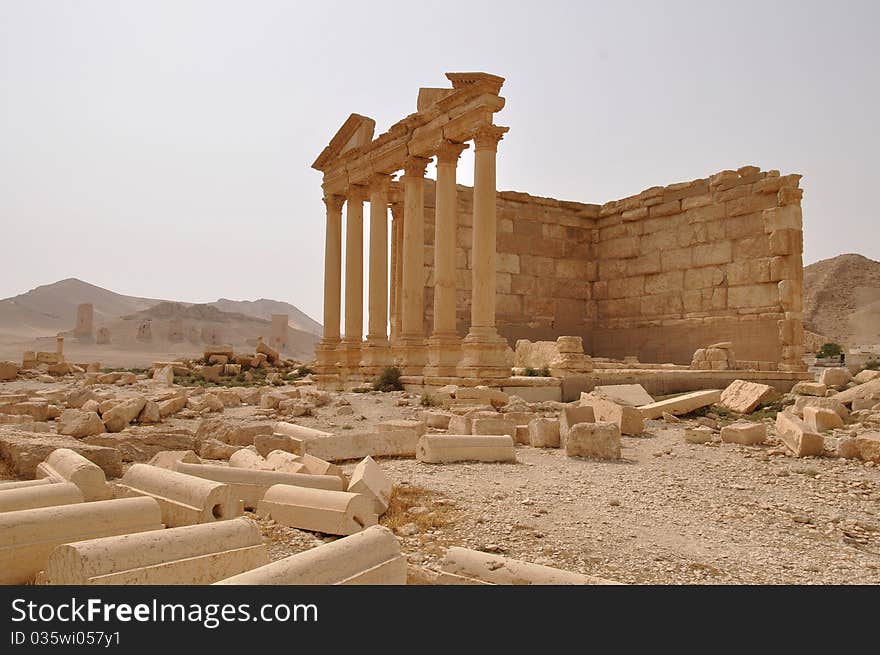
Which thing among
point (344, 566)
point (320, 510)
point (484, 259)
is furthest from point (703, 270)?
point (344, 566)

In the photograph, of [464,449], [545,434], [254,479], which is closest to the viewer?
[254,479]

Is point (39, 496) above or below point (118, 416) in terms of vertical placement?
below

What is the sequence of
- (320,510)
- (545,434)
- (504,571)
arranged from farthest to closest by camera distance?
(545,434) → (320,510) → (504,571)

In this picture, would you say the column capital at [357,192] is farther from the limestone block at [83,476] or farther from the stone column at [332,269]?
the limestone block at [83,476]

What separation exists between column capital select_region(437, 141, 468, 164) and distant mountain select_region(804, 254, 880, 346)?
45021 mm

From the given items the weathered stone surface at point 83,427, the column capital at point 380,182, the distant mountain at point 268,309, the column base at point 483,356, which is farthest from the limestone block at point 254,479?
the distant mountain at point 268,309

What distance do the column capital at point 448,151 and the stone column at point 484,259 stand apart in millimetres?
1106

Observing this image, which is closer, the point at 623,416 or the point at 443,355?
the point at 623,416

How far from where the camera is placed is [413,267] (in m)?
17.8

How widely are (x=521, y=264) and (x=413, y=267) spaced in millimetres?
5781

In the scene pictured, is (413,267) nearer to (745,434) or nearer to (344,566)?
(745,434)

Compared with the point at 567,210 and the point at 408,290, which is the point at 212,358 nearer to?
the point at 408,290

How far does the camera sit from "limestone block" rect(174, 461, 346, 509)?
5848 millimetres

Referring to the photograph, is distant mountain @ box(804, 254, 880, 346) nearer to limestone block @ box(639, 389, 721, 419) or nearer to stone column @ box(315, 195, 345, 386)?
stone column @ box(315, 195, 345, 386)
